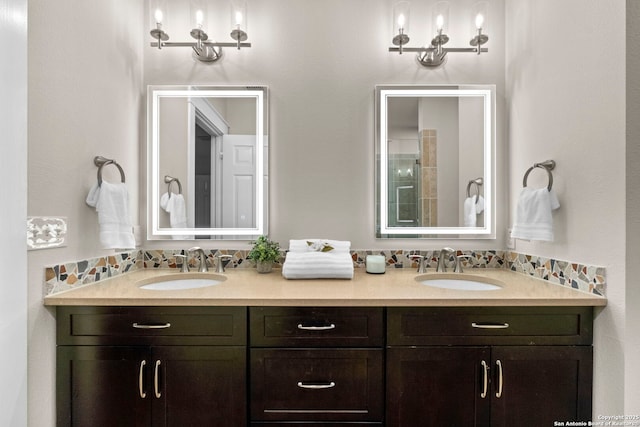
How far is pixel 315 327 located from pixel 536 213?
1.11m

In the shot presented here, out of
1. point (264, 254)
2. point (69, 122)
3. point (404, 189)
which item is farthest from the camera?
point (404, 189)

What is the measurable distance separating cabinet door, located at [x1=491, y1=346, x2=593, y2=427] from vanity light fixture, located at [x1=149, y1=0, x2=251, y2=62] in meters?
1.95

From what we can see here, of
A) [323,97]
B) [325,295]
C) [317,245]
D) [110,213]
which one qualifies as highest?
[323,97]

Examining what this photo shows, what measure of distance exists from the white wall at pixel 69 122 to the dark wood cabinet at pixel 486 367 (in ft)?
4.45

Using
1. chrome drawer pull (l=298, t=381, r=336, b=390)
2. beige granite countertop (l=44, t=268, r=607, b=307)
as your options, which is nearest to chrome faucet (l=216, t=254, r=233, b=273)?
beige granite countertop (l=44, t=268, r=607, b=307)

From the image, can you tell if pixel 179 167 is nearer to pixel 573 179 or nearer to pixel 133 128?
pixel 133 128

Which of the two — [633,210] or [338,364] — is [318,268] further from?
[633,210]

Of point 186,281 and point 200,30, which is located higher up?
point 200,30

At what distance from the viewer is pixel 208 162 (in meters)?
1.80

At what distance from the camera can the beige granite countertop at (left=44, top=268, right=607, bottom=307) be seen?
46.2 inches

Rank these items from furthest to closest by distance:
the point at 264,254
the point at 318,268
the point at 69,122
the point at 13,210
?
1. the point at 264,254
2. the point at 318,268
3. the point at 69,122
4. the point at 13,210

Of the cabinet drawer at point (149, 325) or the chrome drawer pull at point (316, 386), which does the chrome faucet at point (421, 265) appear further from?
the cabinet drawer at point (149, 325)

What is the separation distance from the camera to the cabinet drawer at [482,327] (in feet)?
3.90

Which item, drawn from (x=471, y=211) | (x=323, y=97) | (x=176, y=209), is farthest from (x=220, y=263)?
(x=471, y=211)
